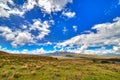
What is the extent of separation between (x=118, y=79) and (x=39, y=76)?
10.4 metres

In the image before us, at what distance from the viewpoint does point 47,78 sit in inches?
744

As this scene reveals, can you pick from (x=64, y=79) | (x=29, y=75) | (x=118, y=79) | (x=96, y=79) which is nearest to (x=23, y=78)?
(x=29, y=75)

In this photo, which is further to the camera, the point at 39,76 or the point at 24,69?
the point at 24,69

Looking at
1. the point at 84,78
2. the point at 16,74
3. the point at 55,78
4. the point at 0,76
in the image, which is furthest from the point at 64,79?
the point at 0,76

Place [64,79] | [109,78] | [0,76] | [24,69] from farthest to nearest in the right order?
[24,69] → [109,78] → [0,76] → [64,79]

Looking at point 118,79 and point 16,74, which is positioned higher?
point 16,74

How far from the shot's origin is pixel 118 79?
70.5ft

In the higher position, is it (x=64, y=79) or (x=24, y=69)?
(x=24, y=69)

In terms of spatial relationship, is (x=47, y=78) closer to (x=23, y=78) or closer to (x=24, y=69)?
(x=23, y=78)

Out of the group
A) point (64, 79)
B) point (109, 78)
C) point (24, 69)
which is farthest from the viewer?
point (24, 69)

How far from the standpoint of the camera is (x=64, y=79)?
18.3m

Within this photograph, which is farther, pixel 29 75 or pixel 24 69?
pixel 24 69

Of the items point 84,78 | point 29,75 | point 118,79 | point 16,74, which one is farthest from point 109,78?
point 16,74

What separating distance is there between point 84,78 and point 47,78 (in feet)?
14.4
